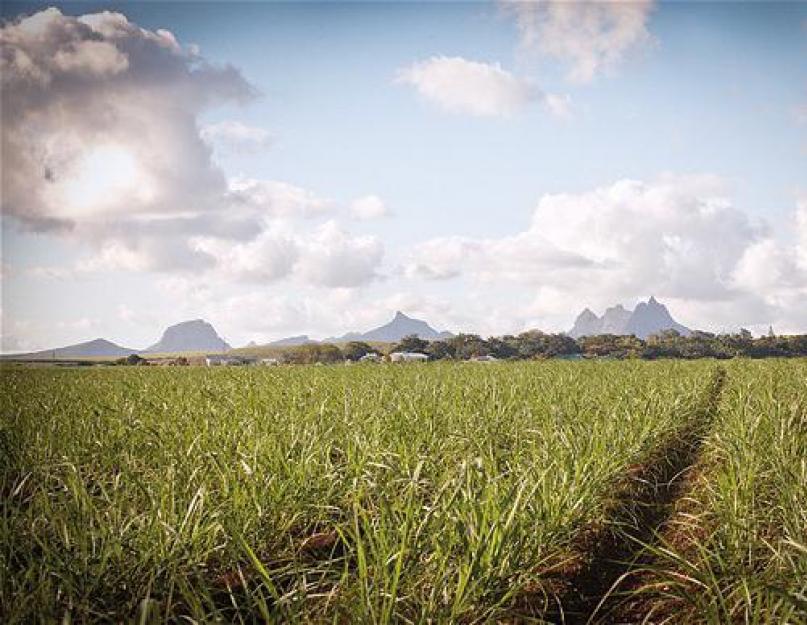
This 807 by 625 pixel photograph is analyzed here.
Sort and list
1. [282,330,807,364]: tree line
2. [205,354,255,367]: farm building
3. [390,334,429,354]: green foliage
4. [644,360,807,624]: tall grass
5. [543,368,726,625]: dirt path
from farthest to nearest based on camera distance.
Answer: [390,334,429,354]: green foliage < [282,330,807,364]: tree line < [205,354,255,367]: farm building < [543,368,726,625]: dirt path < [644,360,807,624]: tall grass

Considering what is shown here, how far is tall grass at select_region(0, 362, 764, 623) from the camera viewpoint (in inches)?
117

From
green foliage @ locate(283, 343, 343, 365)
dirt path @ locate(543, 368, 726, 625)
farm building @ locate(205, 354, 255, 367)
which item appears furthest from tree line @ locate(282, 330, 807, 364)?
dirt path @ locate(543, 368, 726, 625)

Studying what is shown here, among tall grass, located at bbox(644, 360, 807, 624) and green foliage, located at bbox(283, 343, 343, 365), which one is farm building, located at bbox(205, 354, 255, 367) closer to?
green foliage, located at bbox(283, 343, 343, 365)

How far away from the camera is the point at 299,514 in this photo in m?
4.14

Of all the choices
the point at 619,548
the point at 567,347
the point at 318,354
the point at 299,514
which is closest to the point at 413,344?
the point at 318,354

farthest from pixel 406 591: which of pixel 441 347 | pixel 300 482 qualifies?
pixel 441 347

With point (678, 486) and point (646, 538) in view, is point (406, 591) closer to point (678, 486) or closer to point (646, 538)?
point (646, 538)

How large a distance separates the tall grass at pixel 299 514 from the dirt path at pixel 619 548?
0.19 meters

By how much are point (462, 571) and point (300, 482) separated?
1834 mm

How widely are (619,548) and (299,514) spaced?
2.39m

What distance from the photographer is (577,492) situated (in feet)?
14.5

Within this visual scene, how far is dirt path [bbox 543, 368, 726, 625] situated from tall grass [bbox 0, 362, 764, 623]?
0.19m

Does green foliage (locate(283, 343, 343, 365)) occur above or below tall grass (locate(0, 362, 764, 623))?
below

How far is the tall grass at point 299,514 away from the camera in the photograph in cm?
296
